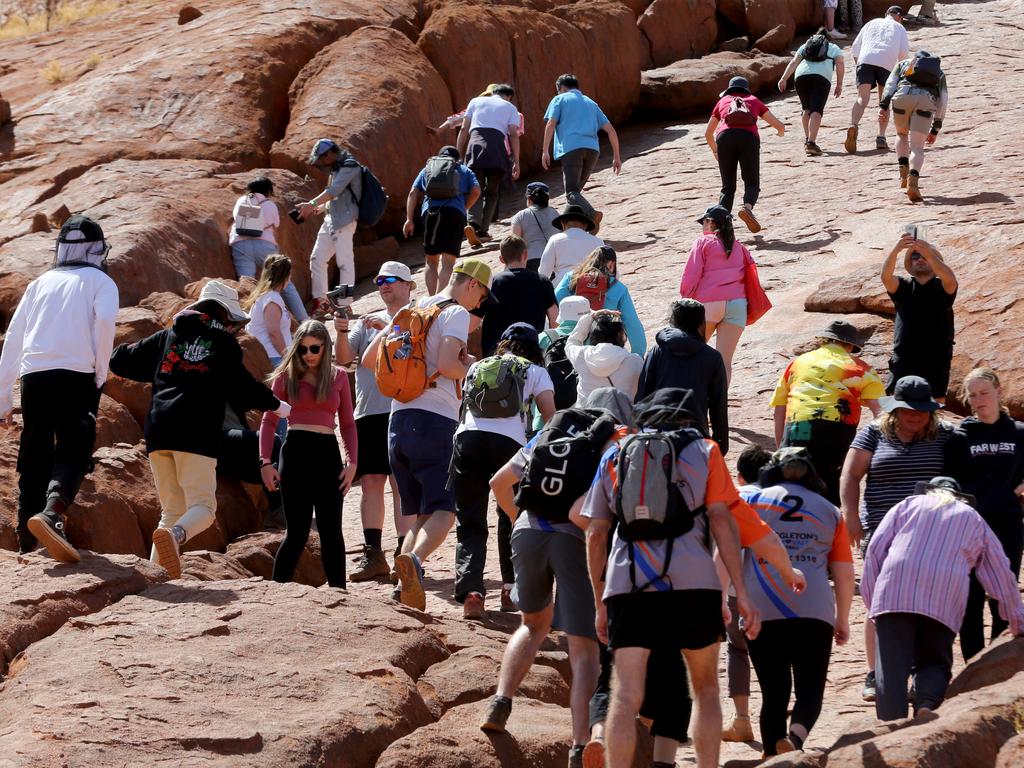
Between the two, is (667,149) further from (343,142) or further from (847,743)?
(847,743)

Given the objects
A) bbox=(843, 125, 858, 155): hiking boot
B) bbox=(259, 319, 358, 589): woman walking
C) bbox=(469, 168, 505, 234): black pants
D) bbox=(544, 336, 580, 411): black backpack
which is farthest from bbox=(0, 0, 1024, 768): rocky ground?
bbox=(843, 125, 858, 155): hiking boot

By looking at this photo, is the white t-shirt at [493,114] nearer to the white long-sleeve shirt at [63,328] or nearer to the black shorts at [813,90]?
the black shorts at [813,90]

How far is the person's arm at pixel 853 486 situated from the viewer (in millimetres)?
8016

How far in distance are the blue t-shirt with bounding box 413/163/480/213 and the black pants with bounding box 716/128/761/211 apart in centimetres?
253

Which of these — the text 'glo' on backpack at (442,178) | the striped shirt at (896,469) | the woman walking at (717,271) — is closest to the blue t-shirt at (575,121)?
the text 'glo' on backpack at (442,178)

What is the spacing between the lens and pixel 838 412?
8898 millimetres

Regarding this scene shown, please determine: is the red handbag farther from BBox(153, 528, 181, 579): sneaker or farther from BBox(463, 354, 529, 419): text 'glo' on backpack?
BBox(153, 528, 181, 579): sneaker

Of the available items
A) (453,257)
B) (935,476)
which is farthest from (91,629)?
(453,257)

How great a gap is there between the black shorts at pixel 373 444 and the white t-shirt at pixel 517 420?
154cm

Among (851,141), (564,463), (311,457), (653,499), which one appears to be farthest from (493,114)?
(653,499)

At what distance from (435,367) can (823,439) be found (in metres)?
2.24

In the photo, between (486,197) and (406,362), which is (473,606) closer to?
(406,362)

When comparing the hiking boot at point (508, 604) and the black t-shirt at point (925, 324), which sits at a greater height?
the black t-shirt at point (925, 324)

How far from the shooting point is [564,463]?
6688mm
